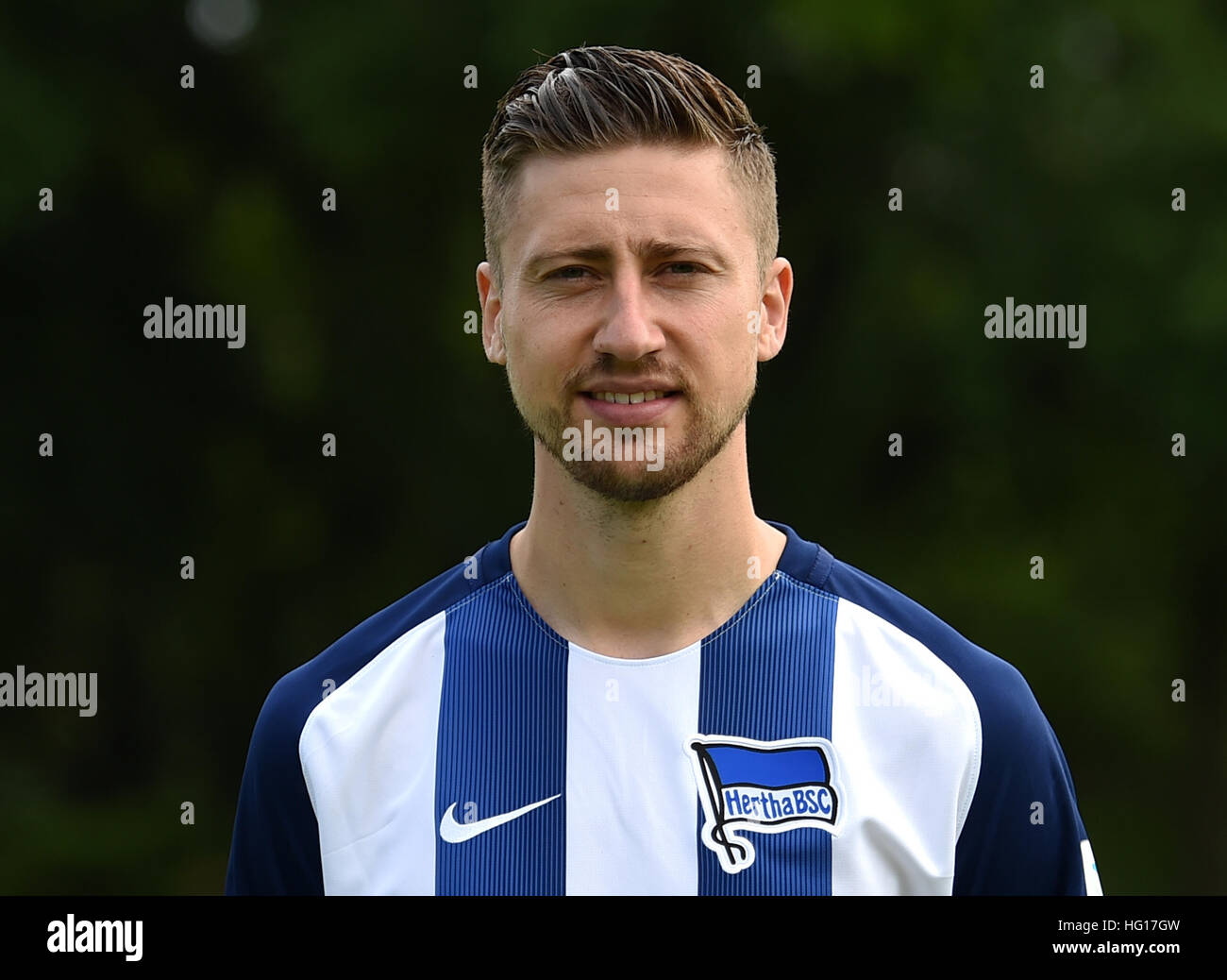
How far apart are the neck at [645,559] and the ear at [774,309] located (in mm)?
191

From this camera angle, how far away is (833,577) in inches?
111

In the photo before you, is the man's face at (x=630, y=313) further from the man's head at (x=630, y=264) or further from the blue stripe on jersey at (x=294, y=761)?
the blue stripe on jersey at (x=294, y=761)

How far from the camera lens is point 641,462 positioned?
2.54 metres

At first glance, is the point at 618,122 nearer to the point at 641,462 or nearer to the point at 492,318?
the point at 492,318

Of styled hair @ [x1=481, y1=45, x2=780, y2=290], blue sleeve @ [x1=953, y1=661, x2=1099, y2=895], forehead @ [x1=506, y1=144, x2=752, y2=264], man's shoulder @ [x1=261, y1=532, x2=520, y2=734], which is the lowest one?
blue sleeve @ [x1=953, y1=661, x2=1099, y2=895]

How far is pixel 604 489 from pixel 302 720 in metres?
0.75

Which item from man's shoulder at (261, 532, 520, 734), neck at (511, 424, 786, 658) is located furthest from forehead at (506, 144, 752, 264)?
man's shoulder at (261, 532, 520, 734)

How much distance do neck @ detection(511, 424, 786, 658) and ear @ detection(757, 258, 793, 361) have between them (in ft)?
0.63

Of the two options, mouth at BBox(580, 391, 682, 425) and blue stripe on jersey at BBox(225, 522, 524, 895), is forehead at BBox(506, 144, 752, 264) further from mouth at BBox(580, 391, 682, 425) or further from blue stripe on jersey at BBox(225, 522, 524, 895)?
blue stripe on jersey at BBox(225, 522, 524, 895)

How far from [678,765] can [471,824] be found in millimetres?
388

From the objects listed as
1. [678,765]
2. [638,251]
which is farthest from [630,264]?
[678,765]

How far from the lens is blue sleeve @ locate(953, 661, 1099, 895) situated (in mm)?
2590

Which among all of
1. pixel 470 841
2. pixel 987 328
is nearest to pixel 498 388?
pixel 987 328

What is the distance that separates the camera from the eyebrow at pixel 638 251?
2.52 meters
